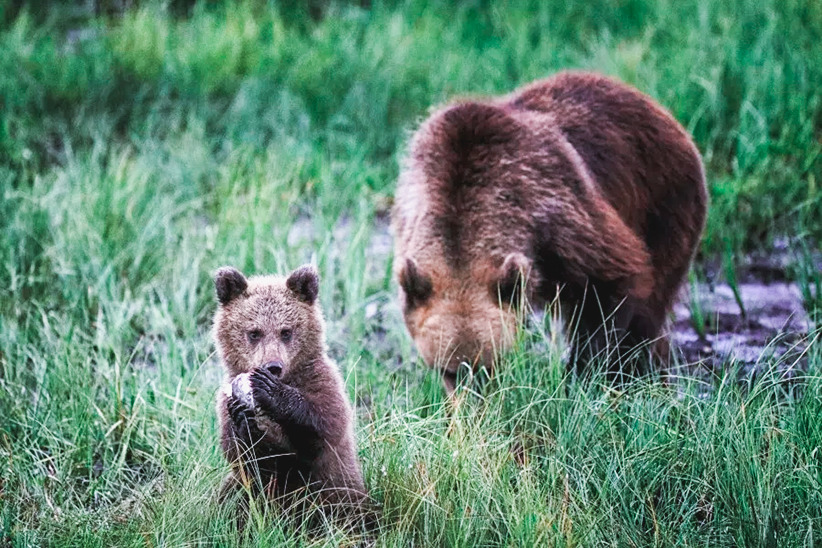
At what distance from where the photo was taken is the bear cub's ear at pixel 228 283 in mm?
3750

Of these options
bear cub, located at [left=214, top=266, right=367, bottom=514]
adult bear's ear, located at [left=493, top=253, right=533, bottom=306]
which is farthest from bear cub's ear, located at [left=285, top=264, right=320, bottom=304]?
adult bear's ear, located at [left=493, top=253, right=533, bottom=306]

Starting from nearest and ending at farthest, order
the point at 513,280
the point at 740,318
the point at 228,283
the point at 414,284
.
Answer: the point at 228,283, the point at 513,280, the point at 414,284, the point at 740,318

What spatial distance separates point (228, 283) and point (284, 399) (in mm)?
560

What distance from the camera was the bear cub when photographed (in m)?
3.50

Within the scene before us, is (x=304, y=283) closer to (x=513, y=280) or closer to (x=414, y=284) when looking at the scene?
(x=414, y=284)

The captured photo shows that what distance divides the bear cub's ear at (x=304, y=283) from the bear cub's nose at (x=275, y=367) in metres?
0.36

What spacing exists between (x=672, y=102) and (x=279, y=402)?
581cm

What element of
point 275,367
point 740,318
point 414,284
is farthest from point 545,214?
point 275,367

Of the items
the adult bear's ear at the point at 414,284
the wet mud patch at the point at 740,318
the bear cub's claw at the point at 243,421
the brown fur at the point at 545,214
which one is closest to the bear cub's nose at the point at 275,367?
the bear cub's claw at the point at 243,421

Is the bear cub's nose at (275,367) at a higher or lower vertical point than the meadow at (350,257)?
higher

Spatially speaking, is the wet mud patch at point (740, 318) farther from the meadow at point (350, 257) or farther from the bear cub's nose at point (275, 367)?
the bear cub's nose at point (275, 367)

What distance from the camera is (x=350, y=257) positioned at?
6.46m

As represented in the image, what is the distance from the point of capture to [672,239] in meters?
5.84

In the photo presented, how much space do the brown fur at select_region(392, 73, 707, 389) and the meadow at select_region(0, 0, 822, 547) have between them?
0.32 metres
